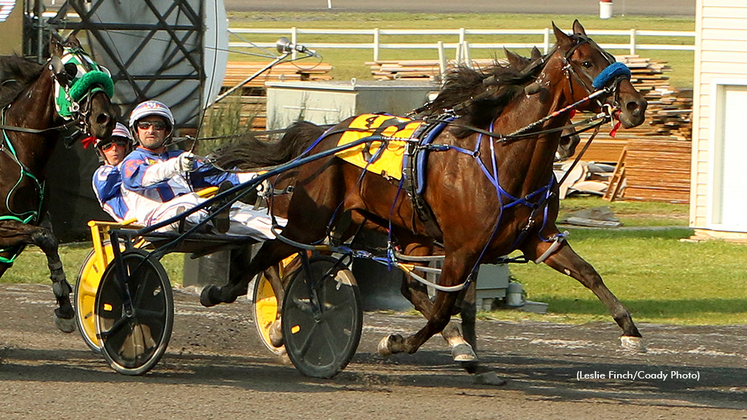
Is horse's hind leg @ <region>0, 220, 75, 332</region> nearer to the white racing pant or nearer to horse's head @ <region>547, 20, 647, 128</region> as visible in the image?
the white racing pant

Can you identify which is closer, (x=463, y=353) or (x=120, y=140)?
(x=463, y=353)

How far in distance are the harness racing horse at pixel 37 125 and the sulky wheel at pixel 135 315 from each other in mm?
301

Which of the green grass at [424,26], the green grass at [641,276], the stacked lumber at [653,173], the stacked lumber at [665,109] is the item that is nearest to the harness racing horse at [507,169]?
the green grass at [641,276]

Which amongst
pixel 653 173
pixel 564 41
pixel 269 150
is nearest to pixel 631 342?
pixel 564 41

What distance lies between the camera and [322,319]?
691 cm

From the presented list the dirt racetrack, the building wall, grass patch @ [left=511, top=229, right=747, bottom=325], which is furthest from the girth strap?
the building wall

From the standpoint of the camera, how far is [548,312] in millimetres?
10203

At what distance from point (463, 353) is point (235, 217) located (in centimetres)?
179

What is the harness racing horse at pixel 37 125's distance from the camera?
6.39 metres

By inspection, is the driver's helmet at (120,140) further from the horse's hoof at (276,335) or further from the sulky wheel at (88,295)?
the horse's hoof at (276,335)

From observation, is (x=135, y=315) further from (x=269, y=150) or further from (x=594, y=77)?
(x=594, y=77)

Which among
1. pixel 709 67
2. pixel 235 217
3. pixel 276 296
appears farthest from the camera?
pixel 709 67

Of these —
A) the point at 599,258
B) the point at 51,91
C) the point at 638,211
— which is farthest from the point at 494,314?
the point at 638,211

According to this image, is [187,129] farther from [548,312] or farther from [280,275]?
[280,275]
